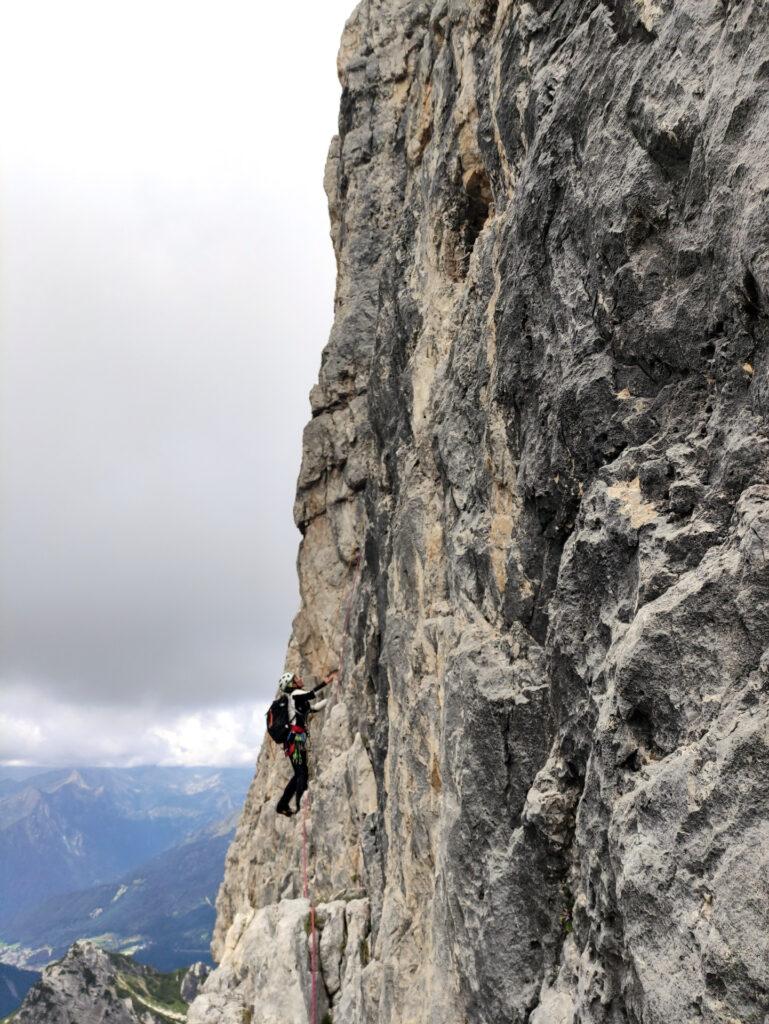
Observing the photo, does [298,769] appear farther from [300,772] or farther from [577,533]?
[577,533]

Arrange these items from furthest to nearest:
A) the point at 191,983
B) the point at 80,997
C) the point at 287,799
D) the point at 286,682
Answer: the point at 191,983
the point at 80,997
the point at 287,799
the point at 286,682

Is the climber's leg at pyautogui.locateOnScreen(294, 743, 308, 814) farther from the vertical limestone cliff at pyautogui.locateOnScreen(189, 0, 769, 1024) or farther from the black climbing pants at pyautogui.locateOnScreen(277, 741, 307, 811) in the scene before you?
the vertical limestone cliff at pyautogui.locateOnScreen(189, 0, 769, 1024)

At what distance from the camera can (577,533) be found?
7.73 m

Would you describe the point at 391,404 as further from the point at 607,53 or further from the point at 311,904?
the point at 311,904

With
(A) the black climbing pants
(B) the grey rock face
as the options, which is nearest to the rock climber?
(A) the black climbing pants

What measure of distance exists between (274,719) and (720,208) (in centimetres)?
1845

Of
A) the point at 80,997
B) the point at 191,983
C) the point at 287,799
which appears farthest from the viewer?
the point at 191,983

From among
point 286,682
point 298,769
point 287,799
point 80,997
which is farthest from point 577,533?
point 80,997

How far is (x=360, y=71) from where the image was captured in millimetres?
26344

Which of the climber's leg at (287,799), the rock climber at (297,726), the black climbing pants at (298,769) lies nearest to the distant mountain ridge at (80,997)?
the climber's leg at (287,799)

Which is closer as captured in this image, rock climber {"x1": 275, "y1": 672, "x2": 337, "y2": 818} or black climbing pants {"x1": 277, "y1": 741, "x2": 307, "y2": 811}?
rock climber {"x1": 275, "y1": 672, "x2": 337, "y2": 818}

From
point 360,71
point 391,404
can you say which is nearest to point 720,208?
point 391,404

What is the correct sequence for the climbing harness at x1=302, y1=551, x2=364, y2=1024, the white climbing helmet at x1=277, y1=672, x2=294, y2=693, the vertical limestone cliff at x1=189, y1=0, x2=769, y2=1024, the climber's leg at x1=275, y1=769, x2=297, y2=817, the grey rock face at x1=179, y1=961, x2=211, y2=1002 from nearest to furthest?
the vertical limestone cliff at x1=189, y1=0, x2=769, y2=1024 → the climbing harness at x1=302, y1=551, x2=364, y2=1024 → the white climbing helmet at x1=277, y1=672, x2=294, y2=693 → the climber's leg at x1=275, y1=769, x2=297, y2=817 → the grey rock face at x1=179, y1=961, x2=211, y2=1002

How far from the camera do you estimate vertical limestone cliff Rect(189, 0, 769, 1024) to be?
5.57 meters
